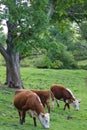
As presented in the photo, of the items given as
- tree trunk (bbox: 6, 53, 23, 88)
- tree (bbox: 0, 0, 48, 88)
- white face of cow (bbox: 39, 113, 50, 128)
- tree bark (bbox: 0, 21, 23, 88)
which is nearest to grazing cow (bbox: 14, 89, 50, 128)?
white face of cow (bbox: 39, 113, 50, 128)

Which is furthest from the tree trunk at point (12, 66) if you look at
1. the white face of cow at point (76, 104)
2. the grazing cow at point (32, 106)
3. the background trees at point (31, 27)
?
the grazing cow at point (32, 106)

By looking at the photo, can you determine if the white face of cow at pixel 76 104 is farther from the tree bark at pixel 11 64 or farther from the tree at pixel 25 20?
the tree bark at pixel 11 64

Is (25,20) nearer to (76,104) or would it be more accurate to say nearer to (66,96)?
(66,96)

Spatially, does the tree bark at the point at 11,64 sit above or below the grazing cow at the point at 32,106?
below

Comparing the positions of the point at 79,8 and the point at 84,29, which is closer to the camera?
the point at 79,8

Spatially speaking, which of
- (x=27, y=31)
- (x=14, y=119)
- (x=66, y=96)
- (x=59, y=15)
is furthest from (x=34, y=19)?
(x=59, y=15)

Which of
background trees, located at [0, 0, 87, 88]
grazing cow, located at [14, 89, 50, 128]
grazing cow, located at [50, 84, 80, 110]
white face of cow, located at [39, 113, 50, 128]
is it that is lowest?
grazing cow, located at [50, 84, 80, 110]

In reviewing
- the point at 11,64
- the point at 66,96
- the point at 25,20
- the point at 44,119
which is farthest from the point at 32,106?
the point at 11,64

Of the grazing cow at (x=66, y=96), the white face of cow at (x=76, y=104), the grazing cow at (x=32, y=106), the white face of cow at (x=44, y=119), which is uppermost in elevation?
the grazing cow at (x=32, y=106)

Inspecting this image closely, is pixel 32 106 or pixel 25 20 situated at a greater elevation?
pixel 25 20

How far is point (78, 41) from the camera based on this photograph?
59.6 meters

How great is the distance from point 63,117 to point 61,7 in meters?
9.40

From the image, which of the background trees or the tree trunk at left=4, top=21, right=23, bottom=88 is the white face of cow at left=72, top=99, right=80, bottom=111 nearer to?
the background trees

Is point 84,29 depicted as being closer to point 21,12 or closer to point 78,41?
point 21,12
